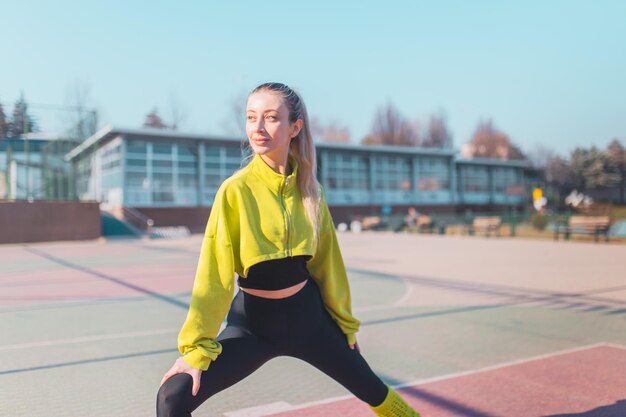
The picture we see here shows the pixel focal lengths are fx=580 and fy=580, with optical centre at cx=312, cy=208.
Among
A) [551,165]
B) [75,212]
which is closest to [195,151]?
[75,212]

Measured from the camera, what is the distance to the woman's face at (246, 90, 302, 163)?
2.66 meters

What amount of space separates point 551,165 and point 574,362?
7931 cm

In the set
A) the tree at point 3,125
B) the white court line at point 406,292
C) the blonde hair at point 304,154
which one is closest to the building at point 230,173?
the tree at point 3,125

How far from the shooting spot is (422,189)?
5700 cm

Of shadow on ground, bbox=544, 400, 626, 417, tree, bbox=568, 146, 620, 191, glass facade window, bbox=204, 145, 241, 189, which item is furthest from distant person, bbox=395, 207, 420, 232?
tree, bbox=568, 146, 620, 191

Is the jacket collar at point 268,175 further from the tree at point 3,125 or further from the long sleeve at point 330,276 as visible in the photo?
the tree at point 3,125

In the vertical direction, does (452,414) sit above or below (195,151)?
below

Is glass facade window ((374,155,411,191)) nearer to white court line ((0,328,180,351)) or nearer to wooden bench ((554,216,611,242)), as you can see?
wooden bench ((554,216,611,242))

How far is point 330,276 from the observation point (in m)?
2.84

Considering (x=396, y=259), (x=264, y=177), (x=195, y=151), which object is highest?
(x=195, y=151)

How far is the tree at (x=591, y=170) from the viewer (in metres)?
69.5

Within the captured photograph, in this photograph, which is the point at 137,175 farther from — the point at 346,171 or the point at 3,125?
the point at 346,171

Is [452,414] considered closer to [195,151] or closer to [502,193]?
[195,151]

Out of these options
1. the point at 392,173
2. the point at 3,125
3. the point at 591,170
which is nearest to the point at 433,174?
the point at 392,173
